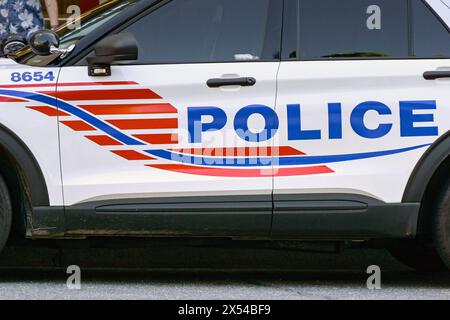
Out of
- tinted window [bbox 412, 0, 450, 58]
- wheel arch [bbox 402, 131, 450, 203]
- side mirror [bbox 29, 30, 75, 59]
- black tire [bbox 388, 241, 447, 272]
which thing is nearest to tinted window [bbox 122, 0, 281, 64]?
side mirror [bbox 29, 30, 75, 59]

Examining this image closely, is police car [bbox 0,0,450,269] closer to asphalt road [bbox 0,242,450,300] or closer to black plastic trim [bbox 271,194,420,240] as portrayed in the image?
black plastic trim [bbox 271,194,420,240]

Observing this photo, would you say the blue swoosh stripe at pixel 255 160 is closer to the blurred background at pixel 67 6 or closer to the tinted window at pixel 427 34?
the tinted window at pixel 427 34

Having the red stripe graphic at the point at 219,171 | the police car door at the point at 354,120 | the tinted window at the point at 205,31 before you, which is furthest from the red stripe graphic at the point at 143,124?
the police car door at the point at 354,120

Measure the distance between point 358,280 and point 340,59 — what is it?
56.5 inches

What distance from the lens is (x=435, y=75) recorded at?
6492mm

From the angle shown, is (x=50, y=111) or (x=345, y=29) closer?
(x=50, y=111)

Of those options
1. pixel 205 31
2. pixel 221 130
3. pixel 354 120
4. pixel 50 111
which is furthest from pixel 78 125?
pixel 354 120

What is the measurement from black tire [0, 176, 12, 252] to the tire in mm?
2329

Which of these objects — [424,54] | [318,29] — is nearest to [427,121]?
[424,54]

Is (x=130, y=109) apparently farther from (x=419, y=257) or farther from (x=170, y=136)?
(x=419, y=257)

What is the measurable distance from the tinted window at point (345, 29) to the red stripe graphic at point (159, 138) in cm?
78

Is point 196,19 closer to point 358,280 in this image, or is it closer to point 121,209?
point 121,209

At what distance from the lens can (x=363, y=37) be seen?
6.62 m

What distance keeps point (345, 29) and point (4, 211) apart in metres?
2.11
